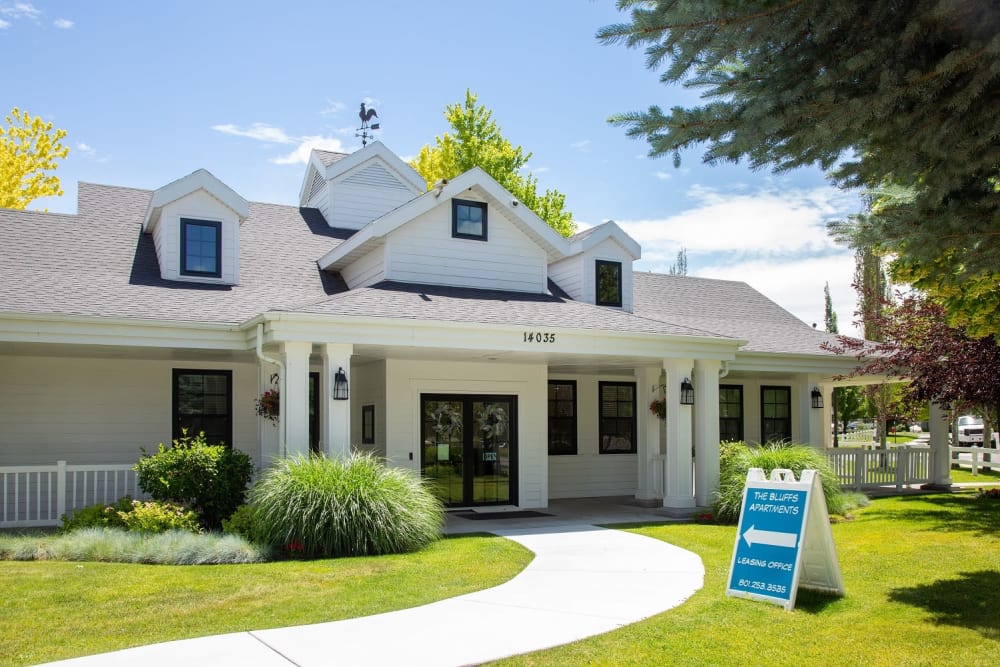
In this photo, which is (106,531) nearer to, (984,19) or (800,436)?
(984,19)

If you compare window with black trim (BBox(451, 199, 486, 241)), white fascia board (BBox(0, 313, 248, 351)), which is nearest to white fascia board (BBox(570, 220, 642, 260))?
window with black trim (BBox(451, 199, 486, 241))

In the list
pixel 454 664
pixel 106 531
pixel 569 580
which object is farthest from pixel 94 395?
pixel 454 664

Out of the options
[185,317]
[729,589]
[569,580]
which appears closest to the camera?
[729,589]

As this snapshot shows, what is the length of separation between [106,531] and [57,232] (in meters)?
7.22

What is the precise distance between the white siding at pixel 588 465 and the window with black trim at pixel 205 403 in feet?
23.6

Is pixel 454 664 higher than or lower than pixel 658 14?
lower

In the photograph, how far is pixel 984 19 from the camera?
4.81 m

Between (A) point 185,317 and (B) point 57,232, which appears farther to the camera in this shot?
(B) point 57,232

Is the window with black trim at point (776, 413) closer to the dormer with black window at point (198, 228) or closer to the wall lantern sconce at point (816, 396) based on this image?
the wall lantern sconce at point (816, 396)

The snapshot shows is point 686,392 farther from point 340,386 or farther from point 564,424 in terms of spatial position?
point 340,386

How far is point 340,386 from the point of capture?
41.3ft

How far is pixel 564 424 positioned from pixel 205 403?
789cm

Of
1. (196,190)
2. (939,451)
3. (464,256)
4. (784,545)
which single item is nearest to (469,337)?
(464,256)

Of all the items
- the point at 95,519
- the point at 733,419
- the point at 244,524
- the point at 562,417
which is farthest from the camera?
the point at 733,419
